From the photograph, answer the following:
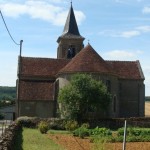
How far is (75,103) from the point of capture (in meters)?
45.5

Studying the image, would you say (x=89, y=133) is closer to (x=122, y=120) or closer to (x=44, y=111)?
(x=122, y=120)

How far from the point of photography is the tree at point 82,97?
4500 cm

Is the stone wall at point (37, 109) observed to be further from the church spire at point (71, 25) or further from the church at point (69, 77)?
the church spire at point (71, 25)

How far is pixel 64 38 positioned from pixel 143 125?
26.1m

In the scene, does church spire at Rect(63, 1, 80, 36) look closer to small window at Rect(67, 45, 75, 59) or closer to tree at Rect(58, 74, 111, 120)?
small window at Rect(67, 45, 75, 59)

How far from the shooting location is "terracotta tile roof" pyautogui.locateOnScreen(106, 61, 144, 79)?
59.9m

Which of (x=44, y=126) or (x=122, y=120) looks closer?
(x=44, y=126)

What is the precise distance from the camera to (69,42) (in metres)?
68.2

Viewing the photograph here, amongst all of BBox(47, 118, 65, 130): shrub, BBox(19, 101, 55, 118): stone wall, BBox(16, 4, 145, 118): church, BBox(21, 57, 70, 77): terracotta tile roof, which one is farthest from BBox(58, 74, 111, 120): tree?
BBox(21, 57, 70, 77): terracotta tile roof

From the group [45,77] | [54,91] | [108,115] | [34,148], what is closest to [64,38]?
[45,77]

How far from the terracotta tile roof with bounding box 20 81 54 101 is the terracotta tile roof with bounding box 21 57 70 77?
9.18ft

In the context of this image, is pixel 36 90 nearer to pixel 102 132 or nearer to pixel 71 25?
pixel 71 25

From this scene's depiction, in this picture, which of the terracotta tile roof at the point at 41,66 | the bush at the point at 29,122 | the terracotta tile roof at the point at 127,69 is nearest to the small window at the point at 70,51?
the terracotta tile roof at the point at 41,66

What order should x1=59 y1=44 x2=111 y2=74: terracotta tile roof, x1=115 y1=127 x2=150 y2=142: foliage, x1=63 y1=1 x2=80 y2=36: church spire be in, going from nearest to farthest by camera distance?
x1=115 y1=127 x2=150 y2=142: foliage
x1=59 y1=44 x2=111 y2=74: terracotta tile roof
x1=63 y1=1 x2=80 y2=36: church spire
